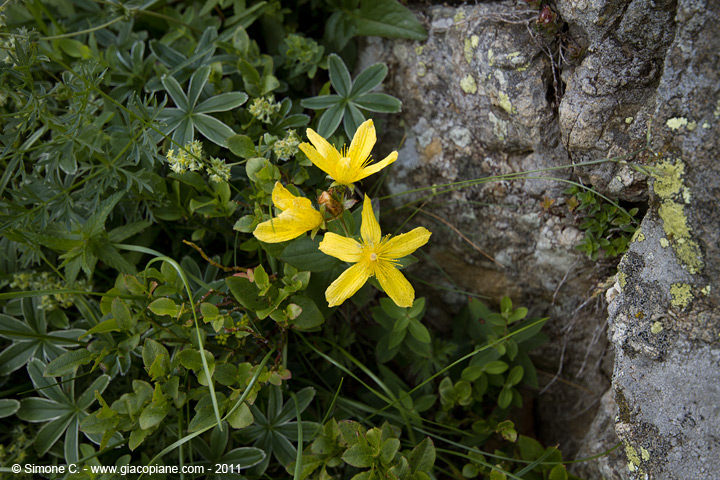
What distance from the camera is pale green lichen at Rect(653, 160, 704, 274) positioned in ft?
4.97

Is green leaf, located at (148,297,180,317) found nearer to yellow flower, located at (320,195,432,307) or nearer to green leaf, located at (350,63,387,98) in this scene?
yellow flower, located at (320,195,432,307)

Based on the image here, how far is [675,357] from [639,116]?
791mm

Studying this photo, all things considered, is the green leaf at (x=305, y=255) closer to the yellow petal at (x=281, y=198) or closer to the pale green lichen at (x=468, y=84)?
the yellow petal at (x=281, y=198)

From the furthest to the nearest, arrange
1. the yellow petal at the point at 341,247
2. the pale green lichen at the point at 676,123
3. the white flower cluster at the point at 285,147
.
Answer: the white flower cluster at the point at 285,147 → the yellow petal at the point at 341,247 → the pale green lichen at the point at 676,123

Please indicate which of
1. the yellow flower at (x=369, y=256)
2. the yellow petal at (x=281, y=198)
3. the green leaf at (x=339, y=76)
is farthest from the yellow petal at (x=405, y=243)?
the green leaf at (x=339, y=76)

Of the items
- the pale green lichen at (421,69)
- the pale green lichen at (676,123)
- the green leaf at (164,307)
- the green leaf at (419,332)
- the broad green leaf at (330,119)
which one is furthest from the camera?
the pale green lichen at (421,69)

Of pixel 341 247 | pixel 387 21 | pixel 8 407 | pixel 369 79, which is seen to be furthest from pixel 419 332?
pixel 8 407

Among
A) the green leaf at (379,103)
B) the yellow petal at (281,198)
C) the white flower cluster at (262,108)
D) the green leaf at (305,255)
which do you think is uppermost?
the green leaf at (379,103)

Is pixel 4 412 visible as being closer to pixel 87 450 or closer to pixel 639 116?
pixel 87 450

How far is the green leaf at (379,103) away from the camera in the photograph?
221 centimetres

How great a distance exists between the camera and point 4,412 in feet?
6.52

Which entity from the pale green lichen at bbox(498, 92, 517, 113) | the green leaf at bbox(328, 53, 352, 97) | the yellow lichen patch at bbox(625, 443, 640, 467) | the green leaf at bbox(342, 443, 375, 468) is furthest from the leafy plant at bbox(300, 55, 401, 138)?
the yellow lichen patch at bbox(625, 443, 640, 467)

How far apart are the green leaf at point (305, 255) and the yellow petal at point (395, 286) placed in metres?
0.25

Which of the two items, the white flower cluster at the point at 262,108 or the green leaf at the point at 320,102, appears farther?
the green leaf at the point at 320,102
